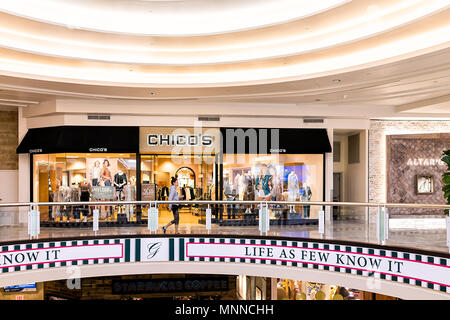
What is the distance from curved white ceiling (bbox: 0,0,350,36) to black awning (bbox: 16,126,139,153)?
4393 millimetres

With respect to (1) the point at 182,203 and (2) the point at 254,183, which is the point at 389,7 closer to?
(1) the point at 182,203

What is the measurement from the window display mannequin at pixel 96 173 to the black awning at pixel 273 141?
12.6ft

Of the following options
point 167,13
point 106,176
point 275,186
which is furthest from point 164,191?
point 167,13

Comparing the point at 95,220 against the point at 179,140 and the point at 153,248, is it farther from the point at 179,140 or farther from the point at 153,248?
the point at 179,140

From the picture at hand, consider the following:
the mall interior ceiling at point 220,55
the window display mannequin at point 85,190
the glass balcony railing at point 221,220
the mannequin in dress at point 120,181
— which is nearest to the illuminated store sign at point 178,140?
the mall interior ceiling at point 220,55

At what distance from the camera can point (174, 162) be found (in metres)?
12.5

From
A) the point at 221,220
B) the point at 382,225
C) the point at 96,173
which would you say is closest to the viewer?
the point at 382,225

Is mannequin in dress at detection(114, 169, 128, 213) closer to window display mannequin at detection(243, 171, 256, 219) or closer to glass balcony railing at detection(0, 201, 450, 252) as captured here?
glass balcony railing at detection(0, 201, 450, 252)

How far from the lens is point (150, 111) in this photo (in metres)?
11.5

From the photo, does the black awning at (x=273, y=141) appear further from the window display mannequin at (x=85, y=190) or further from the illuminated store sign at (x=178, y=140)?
the window display mannequin at (x=85, y=190)

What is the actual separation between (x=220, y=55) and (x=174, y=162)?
4.49m

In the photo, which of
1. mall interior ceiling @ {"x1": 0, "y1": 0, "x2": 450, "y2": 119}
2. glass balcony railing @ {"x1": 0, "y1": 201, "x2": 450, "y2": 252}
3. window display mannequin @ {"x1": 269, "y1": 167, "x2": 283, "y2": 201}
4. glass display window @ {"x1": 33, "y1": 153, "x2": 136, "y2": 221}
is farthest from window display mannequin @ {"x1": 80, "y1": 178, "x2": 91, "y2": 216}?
window display mannequin @ {"x1": 269, "y1": 167, "x2": 283, "y2": 201}

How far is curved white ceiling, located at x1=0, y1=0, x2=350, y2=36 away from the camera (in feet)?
22.8
